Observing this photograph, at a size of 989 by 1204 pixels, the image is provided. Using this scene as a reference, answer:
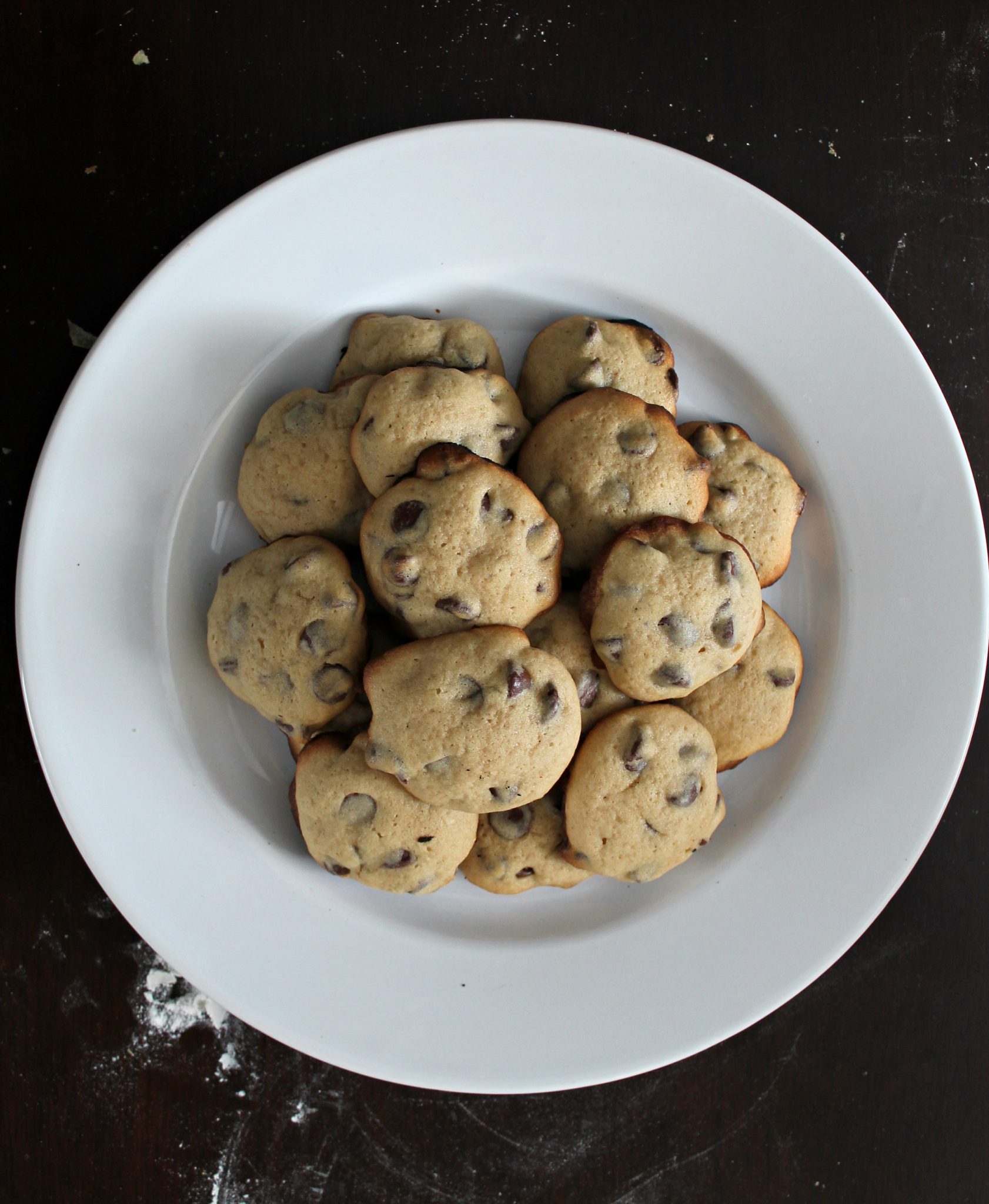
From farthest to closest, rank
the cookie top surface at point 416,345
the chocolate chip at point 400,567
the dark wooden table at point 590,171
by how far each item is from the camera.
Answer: the dark wooden table at point 590,171
the cookie top surface at point 416,345
the chocolate chip at point 400,567

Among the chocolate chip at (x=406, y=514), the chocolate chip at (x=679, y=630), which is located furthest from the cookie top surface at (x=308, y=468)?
the chocolate chip at (x=679, y=630)

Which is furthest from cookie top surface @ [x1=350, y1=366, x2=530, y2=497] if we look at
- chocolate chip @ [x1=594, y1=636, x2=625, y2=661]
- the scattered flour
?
the scattered flour

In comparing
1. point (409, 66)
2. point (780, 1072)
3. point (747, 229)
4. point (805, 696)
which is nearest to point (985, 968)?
point (780, 1072)

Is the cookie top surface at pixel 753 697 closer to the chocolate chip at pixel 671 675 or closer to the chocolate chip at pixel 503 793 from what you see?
the chocolate chip at pixel 671 675

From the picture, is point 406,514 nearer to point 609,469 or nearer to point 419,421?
point 419,421

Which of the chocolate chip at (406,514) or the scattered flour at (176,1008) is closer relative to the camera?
the chocolate chip at (406,514)

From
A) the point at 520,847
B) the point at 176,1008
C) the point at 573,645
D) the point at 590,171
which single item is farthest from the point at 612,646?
the point at 176,1008

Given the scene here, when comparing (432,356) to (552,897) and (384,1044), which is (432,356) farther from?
(384,1044)
